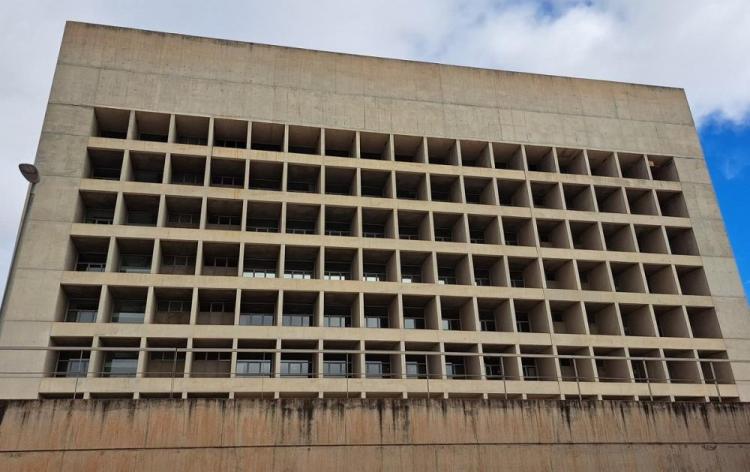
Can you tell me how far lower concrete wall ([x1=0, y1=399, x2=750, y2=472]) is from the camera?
1375 cm

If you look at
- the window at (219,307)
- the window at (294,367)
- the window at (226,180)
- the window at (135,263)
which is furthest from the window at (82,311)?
the window at (294,367)

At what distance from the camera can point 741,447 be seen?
16.1m

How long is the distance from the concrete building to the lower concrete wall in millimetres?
14387

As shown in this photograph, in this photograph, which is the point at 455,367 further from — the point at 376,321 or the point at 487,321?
the point at 376,321

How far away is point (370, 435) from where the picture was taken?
1480 centimetres

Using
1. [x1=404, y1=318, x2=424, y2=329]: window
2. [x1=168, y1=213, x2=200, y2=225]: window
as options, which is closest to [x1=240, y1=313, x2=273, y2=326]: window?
[x1=168, y1=213, x2=200, y2=225]: window

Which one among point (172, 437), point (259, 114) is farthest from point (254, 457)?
point (259, 114)

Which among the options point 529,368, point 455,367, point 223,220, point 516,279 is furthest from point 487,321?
point 223,220

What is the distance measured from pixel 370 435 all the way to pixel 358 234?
19.9 m

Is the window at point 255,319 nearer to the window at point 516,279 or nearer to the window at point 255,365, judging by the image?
the window at point 255,365

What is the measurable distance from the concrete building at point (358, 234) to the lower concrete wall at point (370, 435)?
1439 centimetres

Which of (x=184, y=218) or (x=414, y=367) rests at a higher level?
(x=184, y=218)

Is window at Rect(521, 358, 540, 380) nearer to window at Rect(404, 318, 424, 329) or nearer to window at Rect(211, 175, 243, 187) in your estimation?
window at Rect(404, 318, 424, 329)

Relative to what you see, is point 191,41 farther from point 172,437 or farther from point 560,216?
point 172,437
